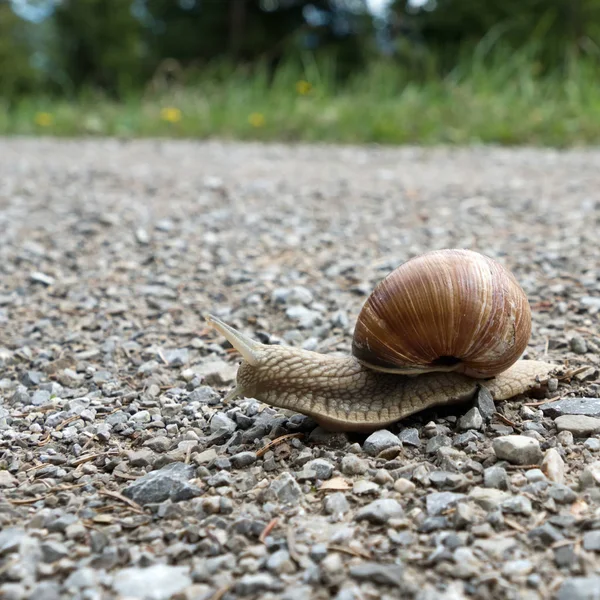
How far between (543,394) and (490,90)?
8046 mm

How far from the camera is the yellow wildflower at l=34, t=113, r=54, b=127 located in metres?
10.7

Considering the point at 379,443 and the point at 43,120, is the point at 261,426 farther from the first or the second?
the point at 43,120

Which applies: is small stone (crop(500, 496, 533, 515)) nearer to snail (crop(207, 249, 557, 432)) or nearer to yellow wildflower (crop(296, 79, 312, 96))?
snail (crop(207, 249, 557, 432))

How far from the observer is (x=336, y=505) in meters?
2.09

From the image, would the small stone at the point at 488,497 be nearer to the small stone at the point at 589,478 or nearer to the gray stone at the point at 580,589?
the small stone at the point at 589,478

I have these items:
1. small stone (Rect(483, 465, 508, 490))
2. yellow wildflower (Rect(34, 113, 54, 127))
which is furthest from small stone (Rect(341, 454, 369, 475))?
yellow wildflower (Rect(34, 113, 54, 127))

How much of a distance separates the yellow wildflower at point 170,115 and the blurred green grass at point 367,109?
0.01 metres

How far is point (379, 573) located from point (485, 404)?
969 millimetres

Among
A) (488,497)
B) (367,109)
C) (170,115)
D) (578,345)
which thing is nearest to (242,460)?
(488,497)

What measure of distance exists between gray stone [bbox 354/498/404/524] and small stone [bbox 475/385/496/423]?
62 cm

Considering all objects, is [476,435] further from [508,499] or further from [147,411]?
[147,411]

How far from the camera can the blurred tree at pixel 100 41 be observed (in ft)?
62.4

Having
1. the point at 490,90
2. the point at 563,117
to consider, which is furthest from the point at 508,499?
the point at 490,90

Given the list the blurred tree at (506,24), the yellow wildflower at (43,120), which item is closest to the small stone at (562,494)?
the yellow wildflower at (43,120)
